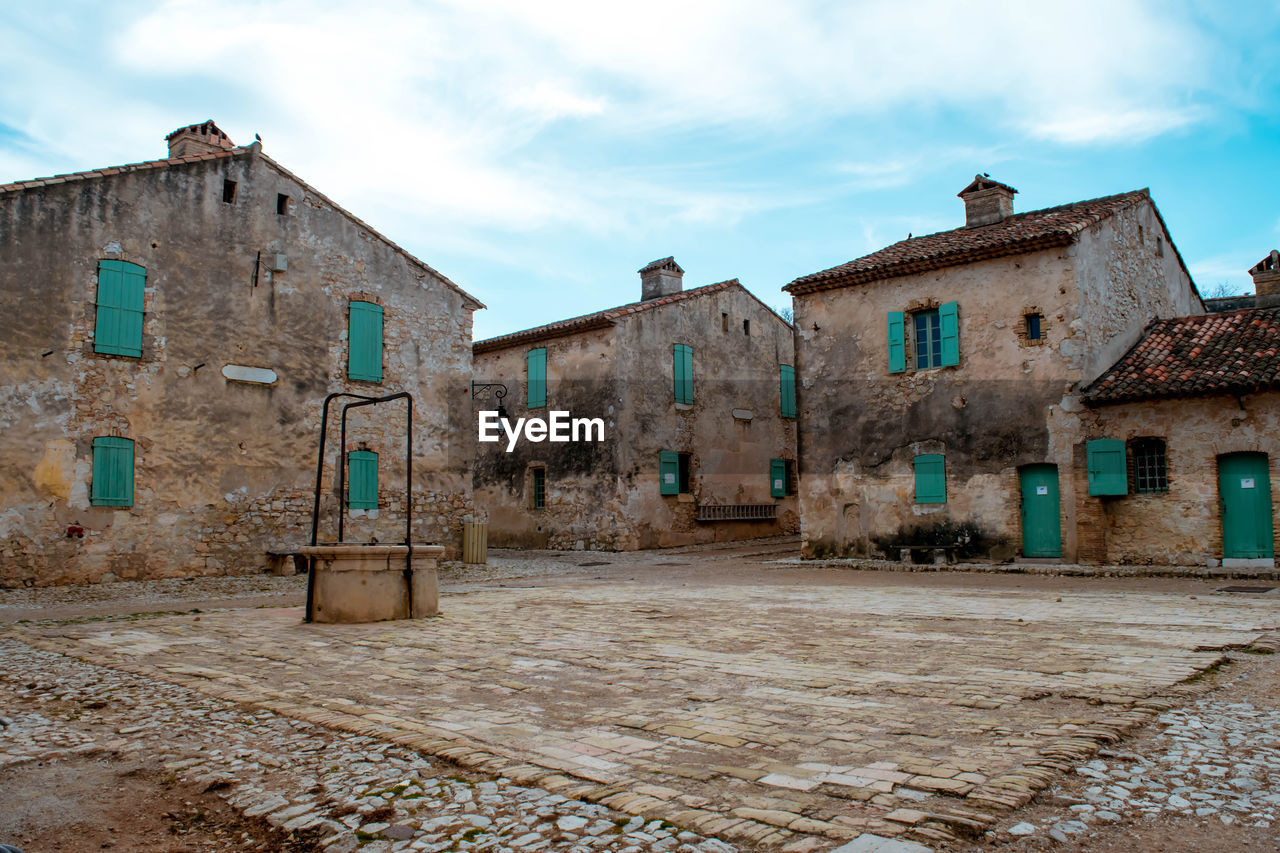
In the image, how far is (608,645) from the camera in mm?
7141

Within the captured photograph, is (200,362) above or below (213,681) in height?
above

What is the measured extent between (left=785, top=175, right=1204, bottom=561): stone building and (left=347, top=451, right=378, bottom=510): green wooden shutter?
893 cm

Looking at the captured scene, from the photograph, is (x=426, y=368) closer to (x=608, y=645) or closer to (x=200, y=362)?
(x=200, y=362)

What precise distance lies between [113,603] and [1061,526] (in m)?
15.2

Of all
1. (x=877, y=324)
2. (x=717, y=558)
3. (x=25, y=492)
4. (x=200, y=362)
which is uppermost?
Result: (x=877, y=324)

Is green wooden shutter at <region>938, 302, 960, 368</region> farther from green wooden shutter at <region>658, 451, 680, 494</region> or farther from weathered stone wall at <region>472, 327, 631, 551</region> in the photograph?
weathered stone wall at <region>472, 327, 631, 551</region>

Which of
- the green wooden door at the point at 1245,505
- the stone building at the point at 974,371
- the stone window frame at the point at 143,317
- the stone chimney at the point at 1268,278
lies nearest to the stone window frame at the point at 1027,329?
the stone building at the point at 974,371

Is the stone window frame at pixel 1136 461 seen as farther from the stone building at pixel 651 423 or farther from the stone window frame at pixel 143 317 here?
the stone window frame at pixel 143 317

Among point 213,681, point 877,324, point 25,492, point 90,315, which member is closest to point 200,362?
point 90,315

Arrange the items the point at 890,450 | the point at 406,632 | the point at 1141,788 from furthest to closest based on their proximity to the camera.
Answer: the point at 890,450, the point at 406,632, the point at 1141,788

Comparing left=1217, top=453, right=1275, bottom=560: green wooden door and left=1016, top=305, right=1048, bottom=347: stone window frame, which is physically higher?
left=1016, top=305, right=1048, bottom=347: stone window frame

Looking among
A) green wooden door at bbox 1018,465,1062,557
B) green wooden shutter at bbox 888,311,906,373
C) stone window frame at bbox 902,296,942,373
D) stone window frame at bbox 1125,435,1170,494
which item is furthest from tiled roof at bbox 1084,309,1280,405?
green wooden shutter at bbox 888,311,906,373

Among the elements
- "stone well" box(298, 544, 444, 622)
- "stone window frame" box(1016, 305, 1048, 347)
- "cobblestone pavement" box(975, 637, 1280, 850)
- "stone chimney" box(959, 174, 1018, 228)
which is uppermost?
"stone chimney" box(959, 174, 1018, 228)

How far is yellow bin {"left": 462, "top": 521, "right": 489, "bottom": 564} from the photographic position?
18.3 meters
